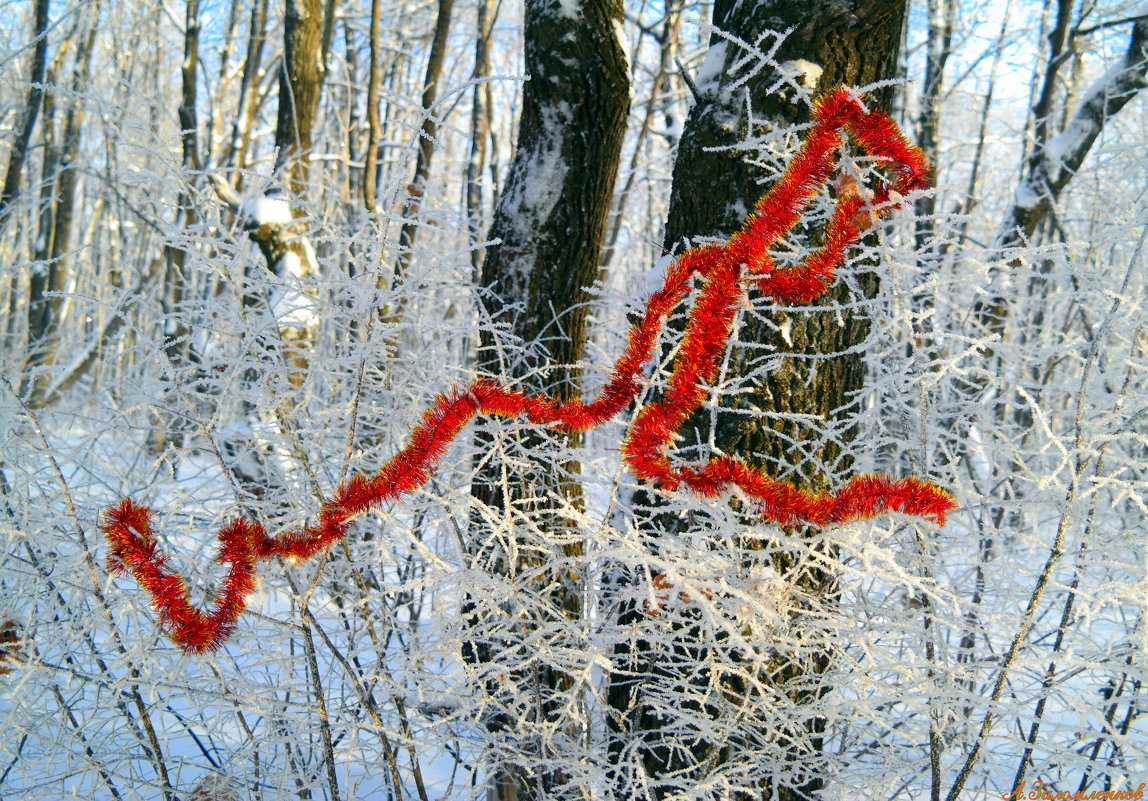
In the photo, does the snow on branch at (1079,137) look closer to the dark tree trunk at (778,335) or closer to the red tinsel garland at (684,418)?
the dark tree trunk at (778,335)

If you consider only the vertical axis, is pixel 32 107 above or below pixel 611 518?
above

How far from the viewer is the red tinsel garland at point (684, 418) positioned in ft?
4.88

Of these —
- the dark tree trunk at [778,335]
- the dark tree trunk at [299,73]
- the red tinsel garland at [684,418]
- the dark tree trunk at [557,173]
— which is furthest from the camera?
the dark tree trunk at [299,73]

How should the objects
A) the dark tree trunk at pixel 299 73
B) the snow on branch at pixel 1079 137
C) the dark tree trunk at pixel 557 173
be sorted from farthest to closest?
the dark tree trunk at pixel 299 73
the snow on branch at pixel 1079 137
the dark tree trunk at pixel 557 173

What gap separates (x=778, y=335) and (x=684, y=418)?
50 cm

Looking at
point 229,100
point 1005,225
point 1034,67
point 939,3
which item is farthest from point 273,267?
point 229,100

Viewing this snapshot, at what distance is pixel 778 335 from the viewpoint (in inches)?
76.0

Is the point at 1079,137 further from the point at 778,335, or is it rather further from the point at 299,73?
the point at 299,73

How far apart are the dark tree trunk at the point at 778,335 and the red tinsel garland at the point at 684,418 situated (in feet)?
0.83

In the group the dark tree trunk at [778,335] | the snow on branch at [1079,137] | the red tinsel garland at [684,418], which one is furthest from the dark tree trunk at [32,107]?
the snow on branch at [1079,137]

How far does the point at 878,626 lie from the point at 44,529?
2.04 meters

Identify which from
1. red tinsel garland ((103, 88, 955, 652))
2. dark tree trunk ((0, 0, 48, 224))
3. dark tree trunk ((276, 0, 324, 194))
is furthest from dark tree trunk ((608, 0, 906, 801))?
dark tree trunk ((0, 0, 48, 224))

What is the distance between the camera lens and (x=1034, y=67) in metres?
8.54

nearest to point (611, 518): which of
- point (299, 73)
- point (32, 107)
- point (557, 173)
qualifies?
point (557, 173)
